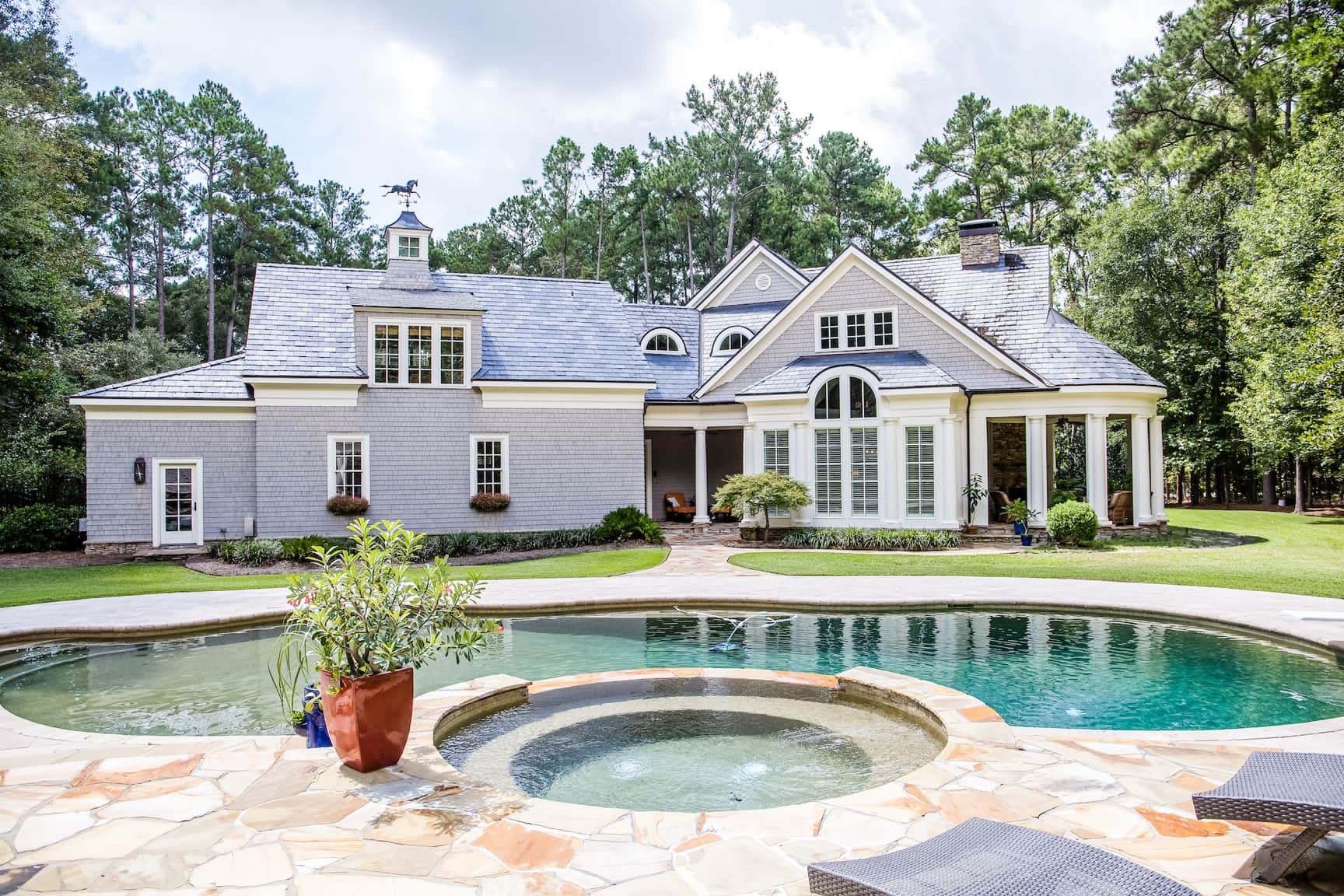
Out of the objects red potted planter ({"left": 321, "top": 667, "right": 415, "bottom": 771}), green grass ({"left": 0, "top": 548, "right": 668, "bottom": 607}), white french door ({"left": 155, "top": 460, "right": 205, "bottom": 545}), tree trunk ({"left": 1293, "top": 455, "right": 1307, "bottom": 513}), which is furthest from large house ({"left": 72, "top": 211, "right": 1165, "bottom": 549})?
red potted planter ({"left": 321, "top": 667, "right": 415, "bottom": 771})

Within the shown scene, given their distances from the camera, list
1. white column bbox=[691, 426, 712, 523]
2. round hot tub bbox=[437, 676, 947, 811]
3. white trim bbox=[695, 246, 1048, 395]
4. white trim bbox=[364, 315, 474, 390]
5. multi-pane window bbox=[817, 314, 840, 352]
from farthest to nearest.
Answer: white column bbox=[691, 426, 712, 523] → multi-pane window bbox=[817, 314, 840, 352] → white trim bbox=[695, 246, 1048, 395] → white trim bbox=[364, 315, 474, 390] → round hot tub bbox=[437, 676, 947, 811]

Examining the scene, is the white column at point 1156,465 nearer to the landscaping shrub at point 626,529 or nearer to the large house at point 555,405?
the large house at point 555,405

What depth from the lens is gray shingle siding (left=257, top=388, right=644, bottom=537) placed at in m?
18.5

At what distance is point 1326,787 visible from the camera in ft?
12.1

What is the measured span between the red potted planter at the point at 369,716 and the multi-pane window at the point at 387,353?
14945mm

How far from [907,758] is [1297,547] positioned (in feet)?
55.6

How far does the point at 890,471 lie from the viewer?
63.6ft

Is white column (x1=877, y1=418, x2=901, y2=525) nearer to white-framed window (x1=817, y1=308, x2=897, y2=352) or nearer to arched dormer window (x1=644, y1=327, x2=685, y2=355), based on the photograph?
white-framed window (x1=817, y1=308, x2=897, y2=352)

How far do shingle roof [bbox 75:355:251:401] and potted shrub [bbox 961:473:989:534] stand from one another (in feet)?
54.4

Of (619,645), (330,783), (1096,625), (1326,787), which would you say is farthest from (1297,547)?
(330,783)

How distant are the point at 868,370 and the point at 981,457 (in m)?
3.48

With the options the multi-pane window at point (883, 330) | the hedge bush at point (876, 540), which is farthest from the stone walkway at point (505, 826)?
the multi-pane window at point (883, 330)

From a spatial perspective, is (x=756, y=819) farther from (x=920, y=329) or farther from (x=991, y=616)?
(x=920, y=329)

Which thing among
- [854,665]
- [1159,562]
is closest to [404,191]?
[854,665]
